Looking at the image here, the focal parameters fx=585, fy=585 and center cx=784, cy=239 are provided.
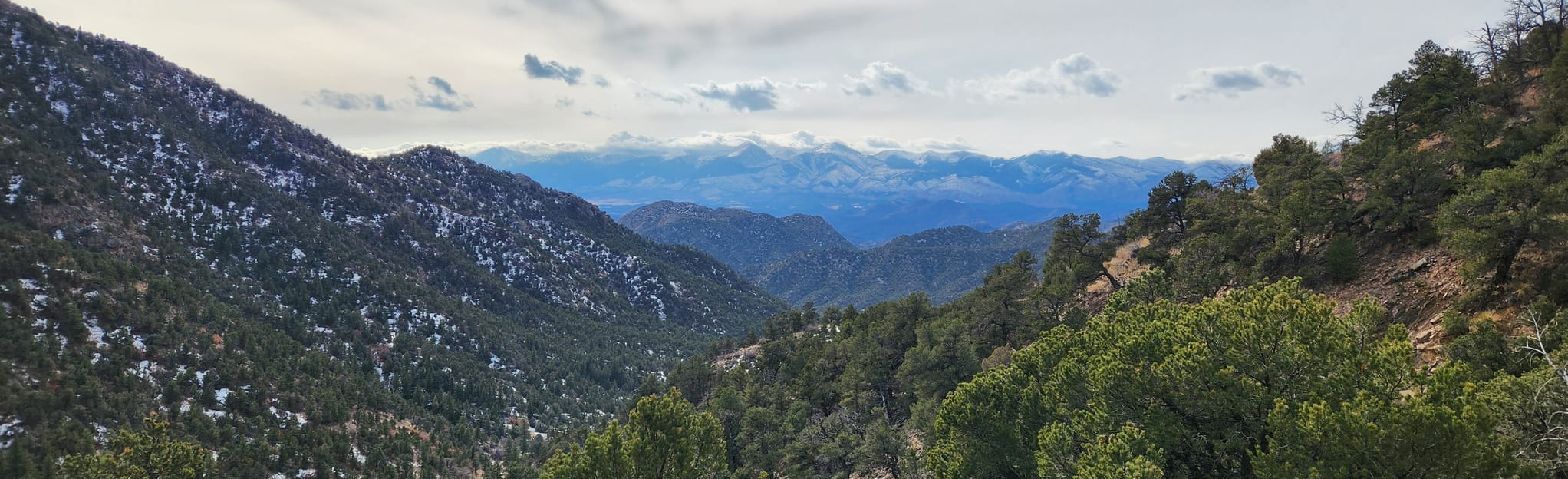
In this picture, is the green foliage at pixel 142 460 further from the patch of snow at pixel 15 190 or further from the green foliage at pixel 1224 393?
the patch of snow at pixel 15 190

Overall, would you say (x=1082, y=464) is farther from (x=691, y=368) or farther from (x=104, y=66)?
(x=104, y=66)

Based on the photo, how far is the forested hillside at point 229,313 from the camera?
6969 cm

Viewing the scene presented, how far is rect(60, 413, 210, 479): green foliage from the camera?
76.7 feet

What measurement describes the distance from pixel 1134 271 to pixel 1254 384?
47.9 metres

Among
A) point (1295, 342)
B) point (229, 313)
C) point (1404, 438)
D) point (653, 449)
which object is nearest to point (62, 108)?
point (229, 313)

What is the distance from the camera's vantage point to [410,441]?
296ft

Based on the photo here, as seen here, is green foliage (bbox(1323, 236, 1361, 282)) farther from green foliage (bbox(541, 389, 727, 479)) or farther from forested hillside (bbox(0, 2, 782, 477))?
forested hillside (bbox(0, 2, 782, 477))

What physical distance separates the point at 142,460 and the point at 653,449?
2138cm

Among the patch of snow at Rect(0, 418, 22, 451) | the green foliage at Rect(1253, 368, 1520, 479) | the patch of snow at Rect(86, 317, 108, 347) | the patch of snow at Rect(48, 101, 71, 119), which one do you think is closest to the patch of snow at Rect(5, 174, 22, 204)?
the patch of snow at Rect(48, 101, 71, 119)

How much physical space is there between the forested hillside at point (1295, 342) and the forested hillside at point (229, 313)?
3585 centimetres

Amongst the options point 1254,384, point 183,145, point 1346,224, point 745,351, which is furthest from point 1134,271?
point 183,145

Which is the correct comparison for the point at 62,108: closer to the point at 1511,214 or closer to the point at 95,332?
the point at 95,332

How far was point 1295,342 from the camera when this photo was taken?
17406 mm

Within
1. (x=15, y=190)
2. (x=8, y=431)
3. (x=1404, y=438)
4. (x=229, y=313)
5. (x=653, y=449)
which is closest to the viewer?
(x=1404, y=438)
